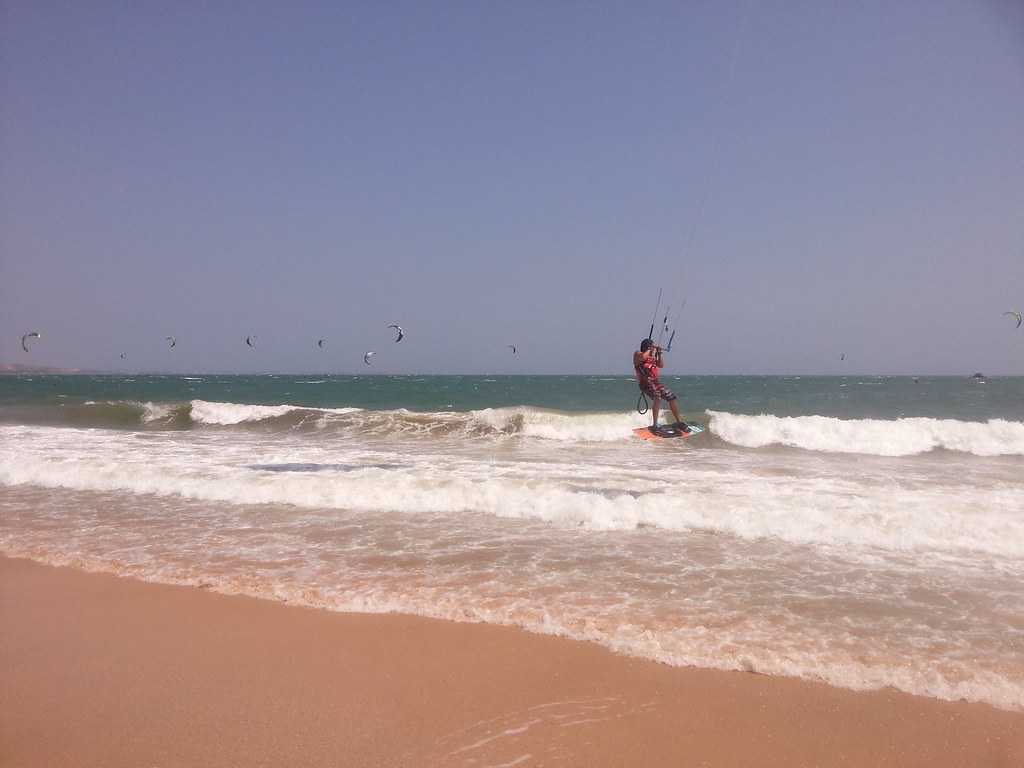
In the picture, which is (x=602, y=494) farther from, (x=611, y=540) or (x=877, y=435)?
(x=877, y=435)

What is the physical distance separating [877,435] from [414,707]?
20.7 meters

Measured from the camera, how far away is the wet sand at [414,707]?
3730 mm

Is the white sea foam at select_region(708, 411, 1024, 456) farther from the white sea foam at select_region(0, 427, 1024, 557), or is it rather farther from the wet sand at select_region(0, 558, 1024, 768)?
the wet sand at select_region(0, 558, 1024, 768)

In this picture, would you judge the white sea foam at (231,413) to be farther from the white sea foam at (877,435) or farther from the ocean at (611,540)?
the white sea foam at (877,435)

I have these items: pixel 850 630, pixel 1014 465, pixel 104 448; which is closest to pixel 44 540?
pixel 850 630

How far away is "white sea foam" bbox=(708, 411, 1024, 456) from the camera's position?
19.8 meters

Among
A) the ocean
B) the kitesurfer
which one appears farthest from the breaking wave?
the kitesurfer

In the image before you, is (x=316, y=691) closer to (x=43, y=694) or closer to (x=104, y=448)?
(x=43, y=694)

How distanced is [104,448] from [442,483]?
11.7 m

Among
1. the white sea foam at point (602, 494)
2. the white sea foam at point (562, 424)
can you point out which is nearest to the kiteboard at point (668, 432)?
the white sea foam at point (602, 494)

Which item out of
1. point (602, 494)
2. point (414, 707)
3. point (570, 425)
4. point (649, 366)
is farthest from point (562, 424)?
point (414, 707)

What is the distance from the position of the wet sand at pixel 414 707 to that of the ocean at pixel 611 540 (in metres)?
0.39

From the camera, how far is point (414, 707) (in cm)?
421

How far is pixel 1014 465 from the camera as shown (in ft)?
54.1
